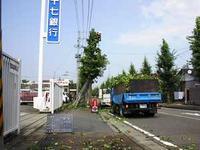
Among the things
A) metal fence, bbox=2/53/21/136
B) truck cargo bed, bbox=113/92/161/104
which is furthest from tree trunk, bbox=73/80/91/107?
metal fence, bbox=2/53/21/136

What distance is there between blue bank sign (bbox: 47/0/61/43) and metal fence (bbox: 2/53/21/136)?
1618cm

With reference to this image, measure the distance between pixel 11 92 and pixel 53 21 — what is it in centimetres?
1807

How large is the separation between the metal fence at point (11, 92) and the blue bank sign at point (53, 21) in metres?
16.2

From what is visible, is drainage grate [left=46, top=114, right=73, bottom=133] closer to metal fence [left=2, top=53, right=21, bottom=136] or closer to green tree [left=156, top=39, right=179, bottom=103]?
metal fence [left=2, top=53, right=21, bottom=136]

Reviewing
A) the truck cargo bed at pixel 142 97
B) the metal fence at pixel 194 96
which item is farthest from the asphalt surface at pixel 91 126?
the metal fence at pixel 194 96

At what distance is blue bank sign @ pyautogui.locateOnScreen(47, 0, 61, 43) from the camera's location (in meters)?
32.4

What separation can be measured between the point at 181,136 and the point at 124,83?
14451 millimetres

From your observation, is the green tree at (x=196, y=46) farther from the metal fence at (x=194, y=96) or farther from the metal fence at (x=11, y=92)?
the metal fence at (x=11, y=92)

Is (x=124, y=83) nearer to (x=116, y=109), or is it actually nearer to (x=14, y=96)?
(x=116, y=109)

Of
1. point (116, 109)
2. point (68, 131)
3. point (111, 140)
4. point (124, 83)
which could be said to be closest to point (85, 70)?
point (116, 109)

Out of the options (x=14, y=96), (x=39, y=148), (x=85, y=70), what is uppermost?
(x=85, y=70)

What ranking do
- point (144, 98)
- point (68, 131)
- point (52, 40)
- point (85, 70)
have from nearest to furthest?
point (68, 131) → point (144, 98) → point (52, 40) → point (85, 70)

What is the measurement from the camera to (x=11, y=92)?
49.3ft

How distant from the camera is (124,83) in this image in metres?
30.8
